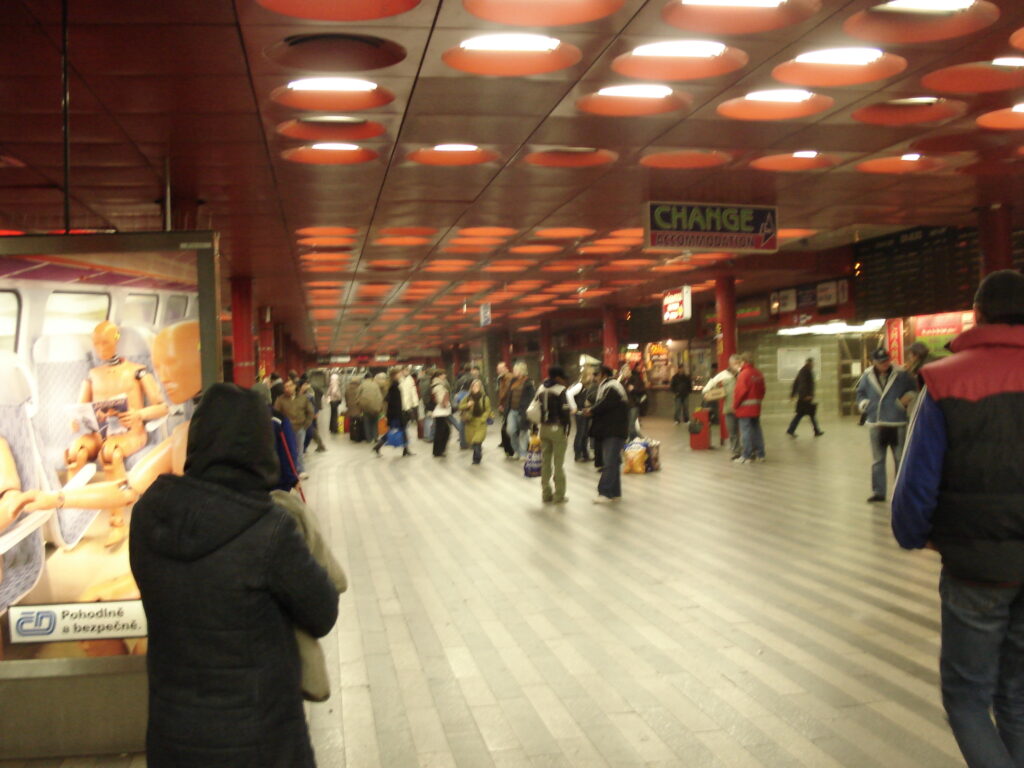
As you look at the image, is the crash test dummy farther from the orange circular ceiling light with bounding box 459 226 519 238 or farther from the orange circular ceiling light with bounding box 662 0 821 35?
the orange circular ceiling light with bounding box 459 226 519 238

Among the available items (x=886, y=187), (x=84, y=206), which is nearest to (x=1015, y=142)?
(x=886, y=187)

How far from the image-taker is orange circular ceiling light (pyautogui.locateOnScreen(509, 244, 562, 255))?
669 inches

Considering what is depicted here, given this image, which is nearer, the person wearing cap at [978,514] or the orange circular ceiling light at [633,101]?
the person wearing cap at [978,514]

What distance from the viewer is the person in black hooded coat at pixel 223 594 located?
91.4 inches

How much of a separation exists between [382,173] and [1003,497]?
8.34 metres

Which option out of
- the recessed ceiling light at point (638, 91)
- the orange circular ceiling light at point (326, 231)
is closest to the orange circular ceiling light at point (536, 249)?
the orange circular ceiling light at point (326, 231)

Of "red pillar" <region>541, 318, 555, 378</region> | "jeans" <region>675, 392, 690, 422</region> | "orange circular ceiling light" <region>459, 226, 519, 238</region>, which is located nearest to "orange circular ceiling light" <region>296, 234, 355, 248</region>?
"orange circular ceiling light" <region>459, 226, 519, 238</region>

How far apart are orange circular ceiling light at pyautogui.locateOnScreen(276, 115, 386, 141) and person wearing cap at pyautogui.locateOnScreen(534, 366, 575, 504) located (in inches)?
178

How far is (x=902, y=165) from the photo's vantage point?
35.5 ft

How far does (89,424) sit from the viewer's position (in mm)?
4383

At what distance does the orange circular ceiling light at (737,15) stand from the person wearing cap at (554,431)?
6.41 meters

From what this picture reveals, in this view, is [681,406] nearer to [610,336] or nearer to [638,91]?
[610,336]

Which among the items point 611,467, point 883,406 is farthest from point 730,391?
point 883,406

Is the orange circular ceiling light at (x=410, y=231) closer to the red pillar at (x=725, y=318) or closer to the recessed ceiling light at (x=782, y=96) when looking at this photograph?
the recessed ceiling light at (x=782, y=96)
